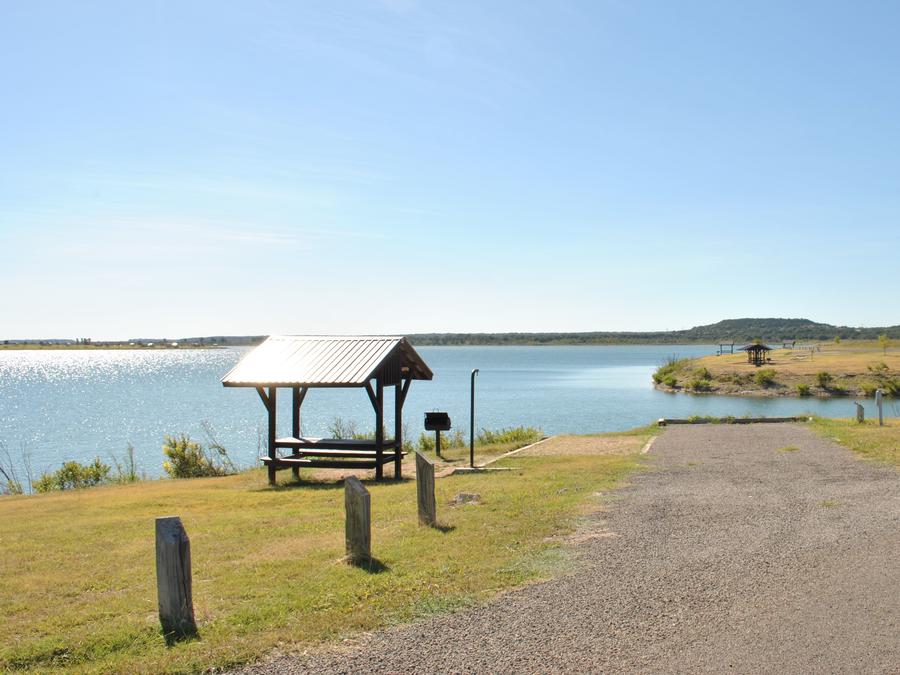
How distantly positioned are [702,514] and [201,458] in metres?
14.7

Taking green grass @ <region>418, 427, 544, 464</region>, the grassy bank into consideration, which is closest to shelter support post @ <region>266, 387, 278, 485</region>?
green grass @ <region>418, 427, 544, 464</region>

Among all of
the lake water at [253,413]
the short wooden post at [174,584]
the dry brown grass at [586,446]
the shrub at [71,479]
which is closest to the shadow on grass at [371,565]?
the short wooden post at [174,584]

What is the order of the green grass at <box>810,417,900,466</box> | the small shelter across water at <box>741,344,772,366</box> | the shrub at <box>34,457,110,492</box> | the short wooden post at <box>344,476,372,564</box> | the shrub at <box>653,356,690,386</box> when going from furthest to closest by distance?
the small shelter across water at <box>741,344,772,366</box> < the shrub at <box>653,356,690,386</box> < the shrub at <box>34,457,110,492</box> < the green grass at <box>810,417,900,466</box> < the short wooden post at <box>344,476,372,564</box>

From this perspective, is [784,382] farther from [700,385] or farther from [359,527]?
[359,527]

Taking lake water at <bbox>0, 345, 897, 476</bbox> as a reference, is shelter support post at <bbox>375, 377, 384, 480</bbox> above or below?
above

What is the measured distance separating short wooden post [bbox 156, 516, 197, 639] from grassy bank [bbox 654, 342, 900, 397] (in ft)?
193

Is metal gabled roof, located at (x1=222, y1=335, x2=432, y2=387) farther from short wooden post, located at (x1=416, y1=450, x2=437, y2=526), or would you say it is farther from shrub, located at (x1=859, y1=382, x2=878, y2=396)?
shrub, located at (x1=859, y1=382, x2=878, y2=396)

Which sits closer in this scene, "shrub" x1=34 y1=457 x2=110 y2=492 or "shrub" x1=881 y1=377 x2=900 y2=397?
"shrub" x1=34 y1=457 x2=110 y2=492

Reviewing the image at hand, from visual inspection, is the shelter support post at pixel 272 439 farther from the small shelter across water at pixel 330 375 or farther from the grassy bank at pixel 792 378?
the grassy bank at pixel 792 378

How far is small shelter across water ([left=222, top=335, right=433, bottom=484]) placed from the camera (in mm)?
15516

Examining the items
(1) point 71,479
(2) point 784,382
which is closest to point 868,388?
(2) point 784,382

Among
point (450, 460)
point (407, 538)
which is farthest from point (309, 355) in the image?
point (407, 538)

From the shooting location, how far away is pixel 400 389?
16875mm

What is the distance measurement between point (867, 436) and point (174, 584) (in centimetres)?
1719
